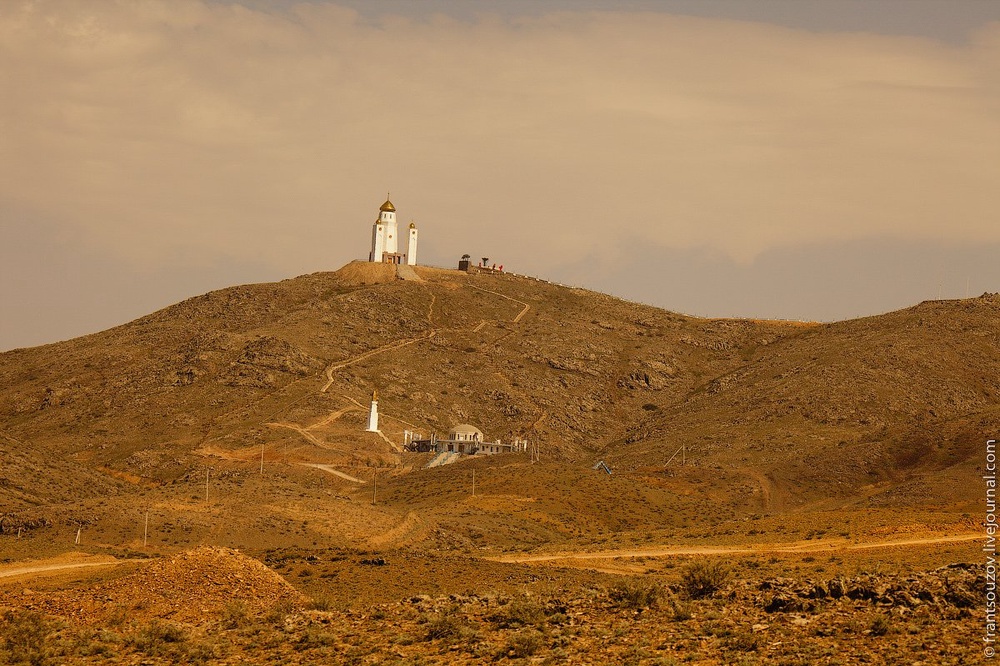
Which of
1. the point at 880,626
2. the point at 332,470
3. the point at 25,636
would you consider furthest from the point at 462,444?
the point at 880,626

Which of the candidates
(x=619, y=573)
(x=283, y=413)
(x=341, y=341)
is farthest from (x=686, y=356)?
(x=619, y=573)

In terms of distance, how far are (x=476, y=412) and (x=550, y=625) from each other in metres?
80.0

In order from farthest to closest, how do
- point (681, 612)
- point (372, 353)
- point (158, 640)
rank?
point (372, 353) → point (158, 640) → point (681, 612)

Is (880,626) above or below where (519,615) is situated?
above

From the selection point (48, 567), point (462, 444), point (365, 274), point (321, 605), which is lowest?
point (48, 567)

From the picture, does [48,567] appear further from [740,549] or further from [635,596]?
[635,596]

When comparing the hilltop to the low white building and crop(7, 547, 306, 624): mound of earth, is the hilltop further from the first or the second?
the low white building

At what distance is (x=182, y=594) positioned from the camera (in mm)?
27312

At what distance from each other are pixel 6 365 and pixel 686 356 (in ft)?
220

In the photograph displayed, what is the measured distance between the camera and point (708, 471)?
75188 millimetres

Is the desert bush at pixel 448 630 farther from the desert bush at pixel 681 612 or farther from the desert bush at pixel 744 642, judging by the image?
the desert bush at pixel 744 642

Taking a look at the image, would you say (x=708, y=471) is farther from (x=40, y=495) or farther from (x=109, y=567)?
(x=109, y=567)

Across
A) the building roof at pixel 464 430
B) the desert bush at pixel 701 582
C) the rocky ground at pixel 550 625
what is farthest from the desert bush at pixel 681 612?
the building roof at pixel 464 430

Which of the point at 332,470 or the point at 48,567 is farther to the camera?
the point at 332,470
